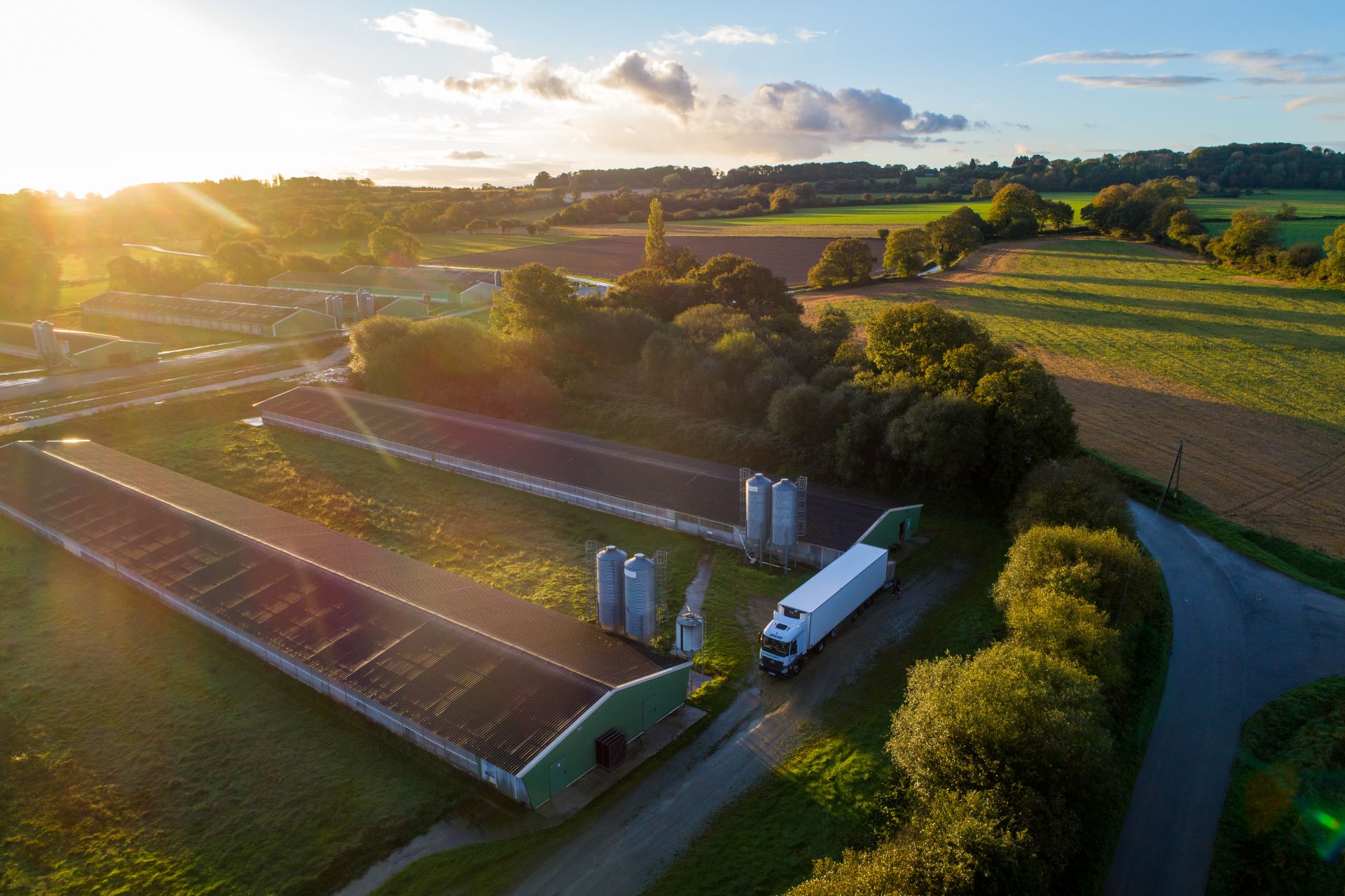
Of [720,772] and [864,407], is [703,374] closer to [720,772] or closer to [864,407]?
[864,407]

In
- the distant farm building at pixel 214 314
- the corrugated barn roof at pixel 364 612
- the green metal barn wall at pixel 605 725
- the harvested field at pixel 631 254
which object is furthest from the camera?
the harvested field at pixel 631 254

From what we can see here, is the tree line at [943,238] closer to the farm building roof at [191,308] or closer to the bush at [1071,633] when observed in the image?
the farm building roof at [191,308]

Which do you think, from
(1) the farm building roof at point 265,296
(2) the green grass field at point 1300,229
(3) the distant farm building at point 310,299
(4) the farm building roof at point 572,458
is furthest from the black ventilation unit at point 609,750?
(2) the green grass field at point 1300,229

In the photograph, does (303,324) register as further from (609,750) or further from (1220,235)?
(1220,235)

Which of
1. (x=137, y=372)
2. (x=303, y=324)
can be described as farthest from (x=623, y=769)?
(x=303, y=324)

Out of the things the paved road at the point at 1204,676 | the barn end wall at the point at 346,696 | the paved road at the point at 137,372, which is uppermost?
the paved road at the point at 137,372

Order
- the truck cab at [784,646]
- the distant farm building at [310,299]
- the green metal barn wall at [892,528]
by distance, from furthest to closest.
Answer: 1. the distant farm building at [310,299]
2. the green metal barn wall at [892,528]
3. the truck cab at [784,646]
